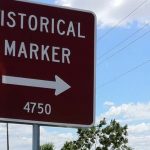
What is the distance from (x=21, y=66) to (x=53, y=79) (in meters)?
0.26

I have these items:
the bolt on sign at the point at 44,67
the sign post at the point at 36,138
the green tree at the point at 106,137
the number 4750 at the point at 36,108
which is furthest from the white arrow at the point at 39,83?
the green tree at the point at 106,137

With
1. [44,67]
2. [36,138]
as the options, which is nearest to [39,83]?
[44,67]

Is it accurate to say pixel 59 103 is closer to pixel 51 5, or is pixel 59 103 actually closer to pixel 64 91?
pixel 64 91

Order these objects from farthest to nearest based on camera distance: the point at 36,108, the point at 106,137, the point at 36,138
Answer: the point at 106,137
the point at 36,108
the point at 36,138

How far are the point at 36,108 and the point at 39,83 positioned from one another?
0.63 feet

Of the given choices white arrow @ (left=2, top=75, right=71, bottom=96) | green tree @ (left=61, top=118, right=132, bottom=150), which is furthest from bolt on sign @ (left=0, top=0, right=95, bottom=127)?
green tree @ (left=61, top=118, right=132, bottom=150)

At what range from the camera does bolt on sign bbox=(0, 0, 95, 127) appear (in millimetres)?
4656

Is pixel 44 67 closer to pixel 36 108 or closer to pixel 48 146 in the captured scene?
pixel 36 108

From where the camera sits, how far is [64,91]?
4.77 m

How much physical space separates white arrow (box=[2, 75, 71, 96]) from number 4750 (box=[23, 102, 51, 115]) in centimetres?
14

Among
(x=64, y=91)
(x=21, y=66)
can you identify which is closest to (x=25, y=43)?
(x=21, y=66)

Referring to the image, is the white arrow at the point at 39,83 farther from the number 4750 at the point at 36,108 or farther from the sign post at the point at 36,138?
the sign post at the point at 36,138

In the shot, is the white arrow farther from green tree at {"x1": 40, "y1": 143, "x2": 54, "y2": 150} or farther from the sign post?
green tree at {"x1": 40, "y1": 143, "x2": 54, "y2": 150}

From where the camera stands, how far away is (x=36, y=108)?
15.3ft
